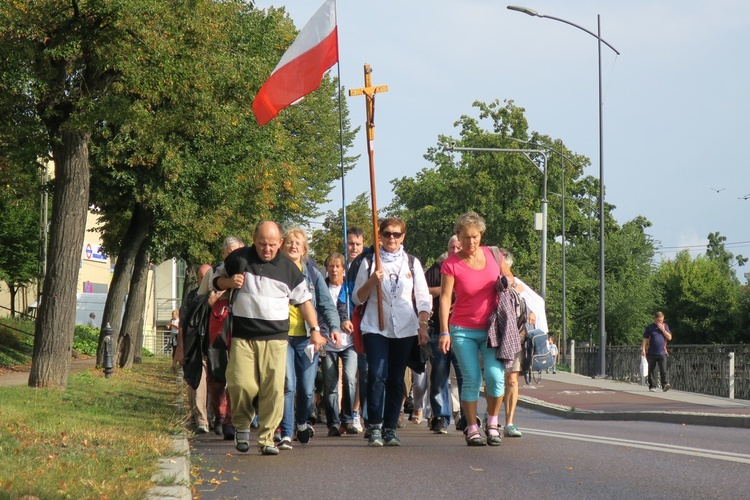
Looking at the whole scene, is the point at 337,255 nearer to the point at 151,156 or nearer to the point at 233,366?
the point at 233,366

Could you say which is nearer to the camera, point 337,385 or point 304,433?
point 304,433

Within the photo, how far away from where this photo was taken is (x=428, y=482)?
775 centimetres

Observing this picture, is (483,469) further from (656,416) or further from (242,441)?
(656,416)

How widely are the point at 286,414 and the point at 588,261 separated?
6095 cm

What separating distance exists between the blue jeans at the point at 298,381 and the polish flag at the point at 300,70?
2.48 meters

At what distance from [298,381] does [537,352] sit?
2.16 m

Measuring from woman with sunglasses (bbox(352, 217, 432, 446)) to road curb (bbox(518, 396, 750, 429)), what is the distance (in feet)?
20.5

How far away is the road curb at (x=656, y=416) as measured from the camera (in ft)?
49.3

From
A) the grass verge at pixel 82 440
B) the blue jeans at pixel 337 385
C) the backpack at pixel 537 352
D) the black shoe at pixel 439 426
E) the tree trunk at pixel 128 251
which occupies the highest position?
the tree trunk at pixel 128 251

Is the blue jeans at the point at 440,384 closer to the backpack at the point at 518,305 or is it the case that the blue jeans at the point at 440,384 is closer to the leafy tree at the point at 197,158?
the backpack at the point at 518,305

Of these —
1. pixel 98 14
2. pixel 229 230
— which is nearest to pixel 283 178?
pixel 229 230

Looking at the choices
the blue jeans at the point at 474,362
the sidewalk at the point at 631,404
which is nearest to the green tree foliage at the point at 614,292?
the sidewalk at the point at 631,404

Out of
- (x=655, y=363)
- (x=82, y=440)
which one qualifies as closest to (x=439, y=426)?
(x=82, y=440)

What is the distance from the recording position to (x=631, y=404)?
2097 centimetres
